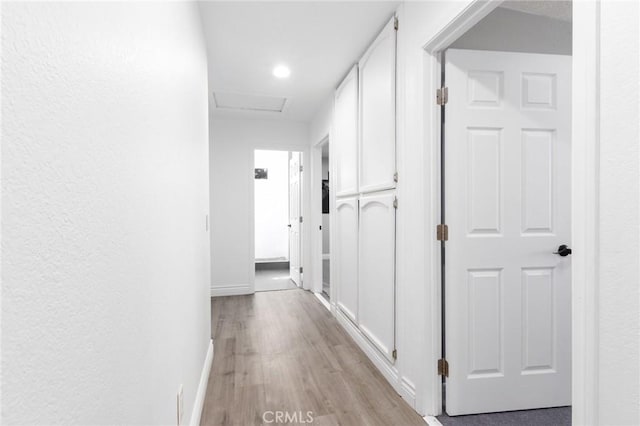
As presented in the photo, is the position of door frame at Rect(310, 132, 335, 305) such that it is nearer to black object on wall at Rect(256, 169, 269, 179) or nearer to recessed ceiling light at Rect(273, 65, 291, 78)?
recessed ceiling light at Rect(273, 65, 291, 78)

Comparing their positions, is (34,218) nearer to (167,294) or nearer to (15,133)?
(15,133)

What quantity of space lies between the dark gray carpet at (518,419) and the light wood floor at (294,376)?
0.22m

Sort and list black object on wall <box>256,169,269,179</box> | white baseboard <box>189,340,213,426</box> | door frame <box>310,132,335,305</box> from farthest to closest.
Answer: black object on wall <box>256,169,269,179</box>
door frame <box>310,132,335,305</box>
white baseboard <box>189,340,213,426</box>

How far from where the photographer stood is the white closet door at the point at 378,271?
226 cm

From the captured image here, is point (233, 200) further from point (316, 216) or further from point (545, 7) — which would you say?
point (545, 7)

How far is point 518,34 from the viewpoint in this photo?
2094 millimetres

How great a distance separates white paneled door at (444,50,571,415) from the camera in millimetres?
1867

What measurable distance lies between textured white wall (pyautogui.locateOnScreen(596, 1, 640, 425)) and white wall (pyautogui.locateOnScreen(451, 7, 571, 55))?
1226mm

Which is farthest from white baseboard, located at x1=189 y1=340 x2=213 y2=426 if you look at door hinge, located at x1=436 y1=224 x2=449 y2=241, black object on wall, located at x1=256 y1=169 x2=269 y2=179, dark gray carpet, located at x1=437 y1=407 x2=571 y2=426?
black object on wall, located at x1=256 y1=169 x2=269 y2=179

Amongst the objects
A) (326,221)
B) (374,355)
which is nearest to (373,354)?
(374,355)

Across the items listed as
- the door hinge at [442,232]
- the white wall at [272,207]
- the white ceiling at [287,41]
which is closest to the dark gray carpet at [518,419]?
the door hinge at [442,232]

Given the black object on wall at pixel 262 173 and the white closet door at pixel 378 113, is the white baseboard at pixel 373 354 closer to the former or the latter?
the white closet door at pixel 378 113

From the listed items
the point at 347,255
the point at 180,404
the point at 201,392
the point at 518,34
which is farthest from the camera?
the point at 347,255

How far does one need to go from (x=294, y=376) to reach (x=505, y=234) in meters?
1.63
